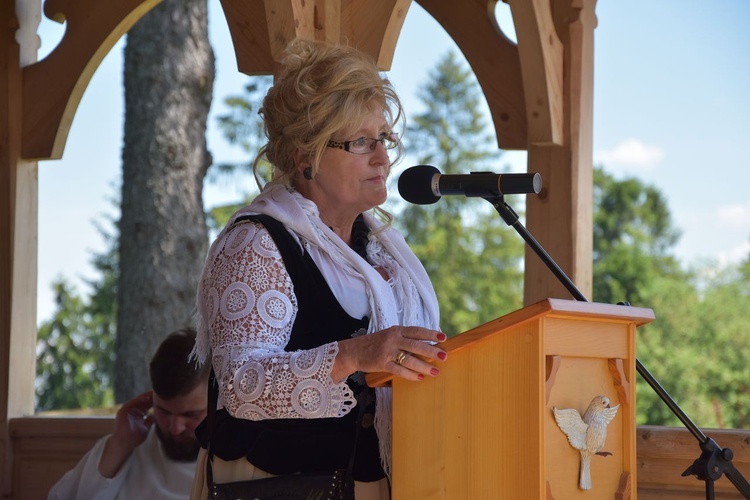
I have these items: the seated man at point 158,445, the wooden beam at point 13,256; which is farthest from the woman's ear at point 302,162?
the wooden beam at point 13,256

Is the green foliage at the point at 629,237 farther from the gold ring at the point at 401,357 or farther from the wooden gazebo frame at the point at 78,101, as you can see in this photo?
the gold ring at the point at 401,357

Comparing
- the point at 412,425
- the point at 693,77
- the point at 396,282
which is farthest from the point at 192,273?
the point at 693,77

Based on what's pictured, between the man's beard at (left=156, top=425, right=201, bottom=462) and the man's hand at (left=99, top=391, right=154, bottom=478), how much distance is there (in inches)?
5.0

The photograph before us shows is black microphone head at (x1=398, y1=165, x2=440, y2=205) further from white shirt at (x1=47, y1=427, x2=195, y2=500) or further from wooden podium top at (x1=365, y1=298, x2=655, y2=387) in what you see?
white shirt at (x1=47, y1=427, x2=195, y2=500)

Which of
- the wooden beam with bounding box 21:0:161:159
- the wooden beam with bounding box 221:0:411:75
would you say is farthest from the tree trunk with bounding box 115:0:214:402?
the wooden beam with bounding box 221:0:411:75

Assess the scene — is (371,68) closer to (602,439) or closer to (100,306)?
(602,439)

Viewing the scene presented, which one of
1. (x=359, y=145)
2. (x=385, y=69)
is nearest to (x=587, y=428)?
(x=359, y=145)

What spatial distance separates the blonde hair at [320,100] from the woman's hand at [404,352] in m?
0.60

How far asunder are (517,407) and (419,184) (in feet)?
1.98

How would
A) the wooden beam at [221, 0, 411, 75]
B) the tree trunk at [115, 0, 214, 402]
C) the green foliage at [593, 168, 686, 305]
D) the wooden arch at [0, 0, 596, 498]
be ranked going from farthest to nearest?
the green foliage at [593, 168, 686, 305] < the tree trunk at [115, 0, 214, 402] < the wooden arch at [0, 0, 596, 498] < the wooden beam at [221, 0, 411, 75]

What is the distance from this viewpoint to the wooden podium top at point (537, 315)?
1.73 metres

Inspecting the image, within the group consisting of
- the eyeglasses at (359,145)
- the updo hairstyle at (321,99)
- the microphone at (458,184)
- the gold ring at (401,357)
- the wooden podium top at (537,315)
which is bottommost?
the gold ring at (401,357)

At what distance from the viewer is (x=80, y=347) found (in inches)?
960

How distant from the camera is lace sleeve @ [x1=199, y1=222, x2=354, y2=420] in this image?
1941 millimetres
